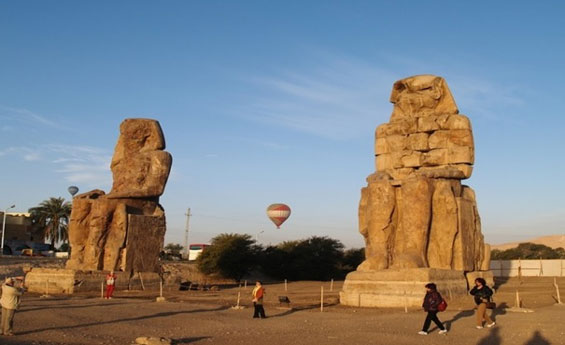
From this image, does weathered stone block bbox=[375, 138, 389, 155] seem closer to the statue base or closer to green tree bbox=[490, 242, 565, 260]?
the statue base

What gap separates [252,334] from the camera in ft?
25.2

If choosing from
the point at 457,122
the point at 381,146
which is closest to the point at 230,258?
the point at 381,146

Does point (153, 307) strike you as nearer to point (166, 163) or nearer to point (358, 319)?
point (358, 319)

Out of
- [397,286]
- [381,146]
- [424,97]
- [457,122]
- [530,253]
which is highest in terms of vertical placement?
[424,97]

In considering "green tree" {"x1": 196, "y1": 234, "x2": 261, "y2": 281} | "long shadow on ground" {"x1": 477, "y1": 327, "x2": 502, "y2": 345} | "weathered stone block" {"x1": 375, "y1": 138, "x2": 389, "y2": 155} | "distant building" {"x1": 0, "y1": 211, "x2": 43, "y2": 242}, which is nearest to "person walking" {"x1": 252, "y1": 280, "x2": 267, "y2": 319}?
"long shadow on ground" {"x1": 477, "y1": 327, "x2": 502, "y2": 345}

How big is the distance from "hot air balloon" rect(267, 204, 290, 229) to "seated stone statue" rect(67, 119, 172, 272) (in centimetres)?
2177

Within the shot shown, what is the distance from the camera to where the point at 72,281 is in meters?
14.6

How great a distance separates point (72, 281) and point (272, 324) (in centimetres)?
758

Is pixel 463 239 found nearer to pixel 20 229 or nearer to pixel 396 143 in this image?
pixel 396 143

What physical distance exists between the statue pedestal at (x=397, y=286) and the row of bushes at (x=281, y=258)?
17.2 metres

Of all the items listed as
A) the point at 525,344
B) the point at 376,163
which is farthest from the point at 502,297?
the point at 525,344

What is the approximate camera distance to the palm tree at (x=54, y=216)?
41969 mm

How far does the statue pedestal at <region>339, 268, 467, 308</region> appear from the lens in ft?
34.5

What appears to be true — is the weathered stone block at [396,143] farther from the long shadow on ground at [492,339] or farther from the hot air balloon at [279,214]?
the hot air balloon at [279,214]
